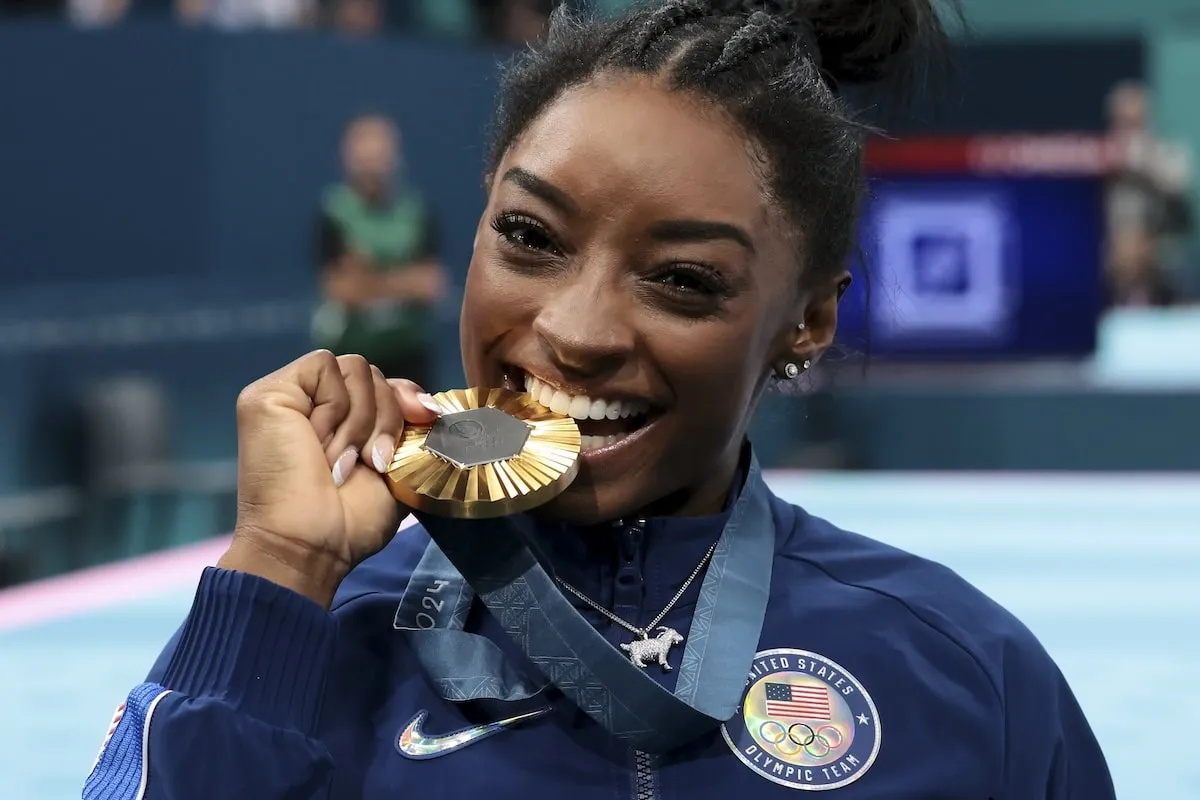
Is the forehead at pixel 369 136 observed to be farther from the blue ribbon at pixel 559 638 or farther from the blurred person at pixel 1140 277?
the blue ribbon at pixel 559 638

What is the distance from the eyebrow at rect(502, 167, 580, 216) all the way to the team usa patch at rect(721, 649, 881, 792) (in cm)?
40

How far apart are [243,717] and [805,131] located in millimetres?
669

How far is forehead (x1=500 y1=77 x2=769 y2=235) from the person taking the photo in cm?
134

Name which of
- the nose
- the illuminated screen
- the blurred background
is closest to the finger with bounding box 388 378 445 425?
the nose

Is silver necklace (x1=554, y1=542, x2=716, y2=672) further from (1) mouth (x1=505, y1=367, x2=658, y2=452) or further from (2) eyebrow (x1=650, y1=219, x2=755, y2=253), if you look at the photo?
(2) eyebrow (x1=650, y1=219, x2=755, y2=253)

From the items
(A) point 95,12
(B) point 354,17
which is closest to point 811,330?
(A) point 95,12

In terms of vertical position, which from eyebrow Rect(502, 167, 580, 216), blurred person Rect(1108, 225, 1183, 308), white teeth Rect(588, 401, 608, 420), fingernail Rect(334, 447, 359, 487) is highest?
eyebrow Rect(502, 167, 580, 216)

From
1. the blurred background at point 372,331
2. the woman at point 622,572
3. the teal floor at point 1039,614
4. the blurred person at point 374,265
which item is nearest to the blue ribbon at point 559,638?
the woman at point 622,572

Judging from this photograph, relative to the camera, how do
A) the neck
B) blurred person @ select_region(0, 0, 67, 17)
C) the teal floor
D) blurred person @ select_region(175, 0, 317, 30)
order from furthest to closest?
blurred person @ select_region(175, 0, 317, 30) < blurred person @ select_region(0, 0, 67, 17) < the teal floor < the neck

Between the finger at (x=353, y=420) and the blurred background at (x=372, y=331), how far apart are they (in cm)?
79

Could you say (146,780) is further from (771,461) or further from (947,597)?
(771,461)

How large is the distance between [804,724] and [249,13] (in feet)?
22.1

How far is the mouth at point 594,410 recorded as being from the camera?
136 centimetres

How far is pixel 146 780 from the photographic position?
120 cm
